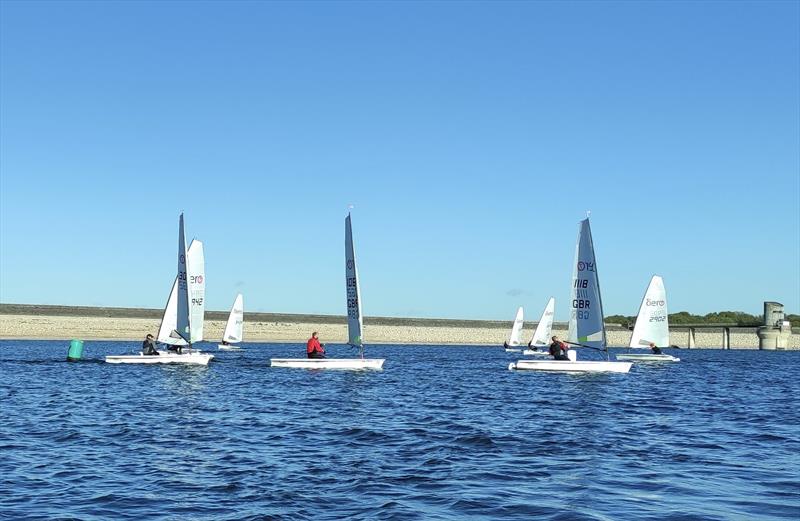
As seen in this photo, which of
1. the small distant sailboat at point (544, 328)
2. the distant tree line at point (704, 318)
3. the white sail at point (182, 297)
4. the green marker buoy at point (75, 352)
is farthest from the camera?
the distant tree line at point (704, 318)

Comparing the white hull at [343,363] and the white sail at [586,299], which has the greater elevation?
the white sail at [586,299]

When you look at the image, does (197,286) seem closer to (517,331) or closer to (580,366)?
(580,366)

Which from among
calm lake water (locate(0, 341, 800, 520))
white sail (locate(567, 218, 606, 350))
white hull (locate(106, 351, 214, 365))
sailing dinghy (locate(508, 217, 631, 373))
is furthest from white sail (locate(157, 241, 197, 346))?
white sail (locate(567, 218, 606, 350))

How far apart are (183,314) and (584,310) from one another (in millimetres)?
25710

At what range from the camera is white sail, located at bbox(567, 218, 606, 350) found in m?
50.5

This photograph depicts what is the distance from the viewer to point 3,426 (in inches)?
958

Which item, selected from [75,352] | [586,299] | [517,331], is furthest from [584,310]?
[517,331]

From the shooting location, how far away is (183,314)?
185ft

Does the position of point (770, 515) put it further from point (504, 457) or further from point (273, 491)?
point (273, 491)

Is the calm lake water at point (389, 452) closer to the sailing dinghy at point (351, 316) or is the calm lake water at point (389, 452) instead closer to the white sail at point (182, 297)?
the sailing dinghy at point (351, 316)

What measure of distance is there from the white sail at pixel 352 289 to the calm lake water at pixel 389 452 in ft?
32.4

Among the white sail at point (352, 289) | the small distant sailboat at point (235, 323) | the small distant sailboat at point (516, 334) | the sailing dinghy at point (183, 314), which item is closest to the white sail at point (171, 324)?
the sailing dinghy at point (183, 314)

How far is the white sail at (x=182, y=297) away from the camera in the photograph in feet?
183

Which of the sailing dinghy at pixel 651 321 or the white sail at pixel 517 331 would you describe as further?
the white sail at pixel 517 331
